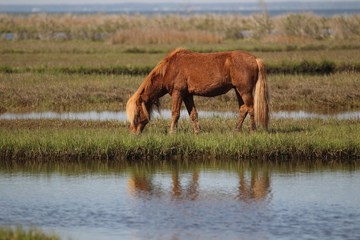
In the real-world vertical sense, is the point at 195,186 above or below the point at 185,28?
below

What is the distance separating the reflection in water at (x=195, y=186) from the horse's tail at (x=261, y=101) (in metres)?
1.90

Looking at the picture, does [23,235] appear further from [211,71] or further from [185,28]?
[185,28]

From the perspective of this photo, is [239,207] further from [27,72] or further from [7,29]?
[7,29]

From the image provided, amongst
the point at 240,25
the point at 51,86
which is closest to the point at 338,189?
the point at 51,86

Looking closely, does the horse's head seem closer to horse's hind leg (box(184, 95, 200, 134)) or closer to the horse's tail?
horse's hind leg (box(184, 95, 200, 134))

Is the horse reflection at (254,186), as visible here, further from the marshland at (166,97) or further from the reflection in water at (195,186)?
the marshland at (166,97)

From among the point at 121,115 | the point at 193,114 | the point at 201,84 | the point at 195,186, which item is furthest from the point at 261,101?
the point at 121,115

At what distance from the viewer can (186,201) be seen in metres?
12.1

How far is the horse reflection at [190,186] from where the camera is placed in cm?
1245

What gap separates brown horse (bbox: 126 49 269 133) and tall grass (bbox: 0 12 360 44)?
21921 mm

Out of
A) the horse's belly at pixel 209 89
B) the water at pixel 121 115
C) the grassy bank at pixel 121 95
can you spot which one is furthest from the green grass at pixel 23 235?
the grassy bank at pixel 121 95

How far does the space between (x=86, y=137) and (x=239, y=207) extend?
169 inches

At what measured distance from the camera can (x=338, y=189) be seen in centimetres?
1261

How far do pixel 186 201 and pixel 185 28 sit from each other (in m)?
37.9
